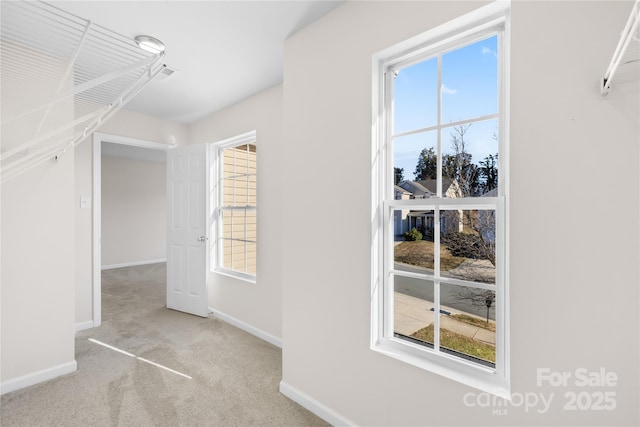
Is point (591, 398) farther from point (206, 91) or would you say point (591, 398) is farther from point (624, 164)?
point (206, 91)

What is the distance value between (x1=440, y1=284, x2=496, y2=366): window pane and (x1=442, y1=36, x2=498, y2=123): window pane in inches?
35.1

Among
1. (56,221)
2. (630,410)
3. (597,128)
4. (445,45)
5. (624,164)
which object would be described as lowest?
(630,410)

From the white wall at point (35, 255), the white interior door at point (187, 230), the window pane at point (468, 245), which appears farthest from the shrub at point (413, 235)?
the white interior door at point (187, 230)

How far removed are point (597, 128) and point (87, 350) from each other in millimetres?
3963

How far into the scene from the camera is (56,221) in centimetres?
239

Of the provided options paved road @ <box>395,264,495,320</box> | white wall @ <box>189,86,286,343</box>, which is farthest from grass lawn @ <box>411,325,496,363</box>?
white wall @ <box>189,86,286,343</box>

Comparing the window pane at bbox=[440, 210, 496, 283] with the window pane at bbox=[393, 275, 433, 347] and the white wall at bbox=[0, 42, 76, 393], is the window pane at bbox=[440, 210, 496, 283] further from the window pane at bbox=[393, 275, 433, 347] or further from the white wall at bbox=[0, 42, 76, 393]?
the white wall at bbox=[0, 42, 76, 393]

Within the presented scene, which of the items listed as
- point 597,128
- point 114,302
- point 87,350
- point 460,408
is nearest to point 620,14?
point 597,128

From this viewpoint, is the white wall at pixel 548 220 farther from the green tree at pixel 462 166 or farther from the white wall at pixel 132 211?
the white wall at pixel 132 211

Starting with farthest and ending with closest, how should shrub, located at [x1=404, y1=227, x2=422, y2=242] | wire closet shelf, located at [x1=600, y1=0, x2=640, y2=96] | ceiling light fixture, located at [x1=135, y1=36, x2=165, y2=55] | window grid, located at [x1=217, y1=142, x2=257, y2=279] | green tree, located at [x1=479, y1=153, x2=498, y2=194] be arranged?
window grid, located at [x1=217, y1=142, x2=257, y2=279] → ceiling light fixture, located at [x1=135, y1=36, x2=165, y2=55] → shrub, located at [x1=404, y1=227, x2=422, y2=242] → green tree, located at [x1=479, y1=153, x2=498, y2=194] → wire closet shelf, located at [x1=600, y1=0, x2=640, y2=96]

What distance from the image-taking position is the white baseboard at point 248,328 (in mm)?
3033

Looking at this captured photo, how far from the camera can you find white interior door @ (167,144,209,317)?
12.3ft

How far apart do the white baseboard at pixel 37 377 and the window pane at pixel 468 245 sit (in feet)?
9.69

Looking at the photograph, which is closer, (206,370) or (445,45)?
(445,45)
